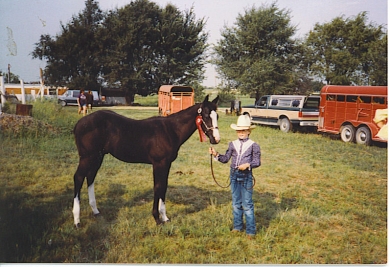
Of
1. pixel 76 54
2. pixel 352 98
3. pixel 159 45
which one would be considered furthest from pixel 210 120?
pixel 352 98

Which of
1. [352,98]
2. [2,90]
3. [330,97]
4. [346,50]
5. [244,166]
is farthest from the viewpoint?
[352,98]

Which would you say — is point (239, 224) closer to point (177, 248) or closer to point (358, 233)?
point (177, 248)

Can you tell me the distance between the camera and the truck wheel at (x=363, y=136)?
13.5ft

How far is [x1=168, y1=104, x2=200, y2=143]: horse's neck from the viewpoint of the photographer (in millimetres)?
3057

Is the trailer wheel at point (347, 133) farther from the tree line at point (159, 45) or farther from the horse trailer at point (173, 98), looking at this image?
the horse trailer at point (173, 98)

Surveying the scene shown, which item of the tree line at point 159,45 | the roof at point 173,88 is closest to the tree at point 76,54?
the tree line at point 159,45

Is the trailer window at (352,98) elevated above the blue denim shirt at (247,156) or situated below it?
above

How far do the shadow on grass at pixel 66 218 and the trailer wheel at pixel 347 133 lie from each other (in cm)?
196

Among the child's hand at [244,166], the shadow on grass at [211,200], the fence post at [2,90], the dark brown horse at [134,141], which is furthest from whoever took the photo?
the fence post at [2,90]

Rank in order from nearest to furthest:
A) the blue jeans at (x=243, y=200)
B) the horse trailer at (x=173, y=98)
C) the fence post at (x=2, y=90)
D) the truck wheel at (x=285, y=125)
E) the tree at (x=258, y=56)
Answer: the blue jeans at (x=243, y=200) → the horse trailer at (x=173, y=98) → the fence post at (x=2, y=90) → the tree at (x=258, y=56) → the truck wheel at (x=285, y=125)

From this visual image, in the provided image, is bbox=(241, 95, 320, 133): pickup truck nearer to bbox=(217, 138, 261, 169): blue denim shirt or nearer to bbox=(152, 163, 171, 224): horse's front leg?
bbox=(217, 138, 261, 169): blue denim shirt

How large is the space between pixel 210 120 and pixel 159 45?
1.44 m

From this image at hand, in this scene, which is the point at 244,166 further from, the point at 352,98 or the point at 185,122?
the point at 352,98

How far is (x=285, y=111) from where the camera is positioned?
4672mm
